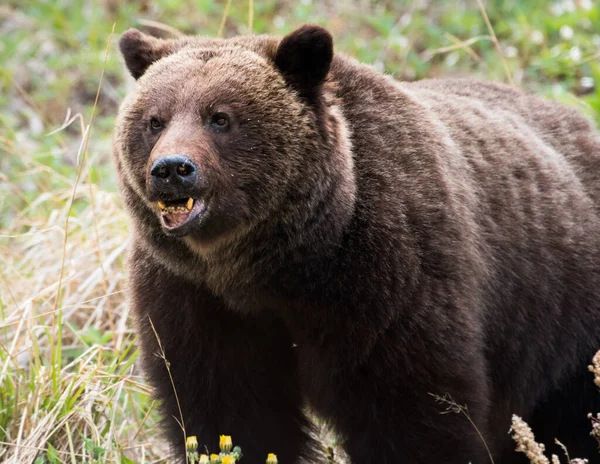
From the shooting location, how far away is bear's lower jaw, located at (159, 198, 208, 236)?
14.3ft

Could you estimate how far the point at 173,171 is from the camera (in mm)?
4234

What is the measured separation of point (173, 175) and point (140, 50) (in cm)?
103

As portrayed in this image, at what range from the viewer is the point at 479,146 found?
17.9 feet

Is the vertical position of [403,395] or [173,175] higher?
[173,175]

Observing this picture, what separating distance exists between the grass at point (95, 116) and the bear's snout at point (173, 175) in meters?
1.66

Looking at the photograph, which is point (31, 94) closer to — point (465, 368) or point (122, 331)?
point (122, 331)

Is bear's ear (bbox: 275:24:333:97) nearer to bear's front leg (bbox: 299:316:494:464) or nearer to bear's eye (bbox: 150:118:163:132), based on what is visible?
bear's eye (bbox: 150:118:163:132)

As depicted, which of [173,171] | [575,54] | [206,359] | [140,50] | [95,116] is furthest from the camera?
[95,116]

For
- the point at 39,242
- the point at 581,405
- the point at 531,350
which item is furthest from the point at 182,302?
the point at 39,242

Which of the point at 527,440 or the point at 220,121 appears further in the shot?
the point at 220,121

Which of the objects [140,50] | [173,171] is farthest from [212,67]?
[173,171]

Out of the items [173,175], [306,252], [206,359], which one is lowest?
[206,359]

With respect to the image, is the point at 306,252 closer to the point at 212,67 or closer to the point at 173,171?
the point at 173,171

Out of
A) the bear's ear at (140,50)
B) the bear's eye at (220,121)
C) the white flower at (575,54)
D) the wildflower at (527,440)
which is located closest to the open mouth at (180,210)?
the bear's eye at (220,121)
